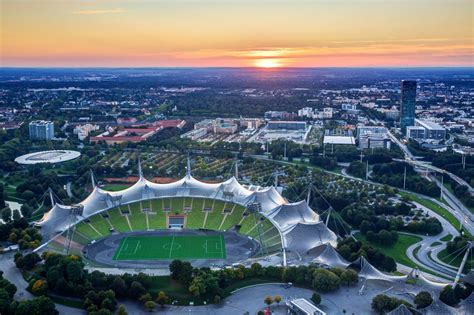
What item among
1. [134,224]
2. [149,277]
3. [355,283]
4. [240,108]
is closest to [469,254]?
[355,283]

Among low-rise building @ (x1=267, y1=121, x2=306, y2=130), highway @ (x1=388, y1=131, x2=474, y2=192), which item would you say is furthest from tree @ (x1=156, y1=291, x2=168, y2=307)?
low-rise building @ (x1=267, y1=121, x2=306, y2=130)

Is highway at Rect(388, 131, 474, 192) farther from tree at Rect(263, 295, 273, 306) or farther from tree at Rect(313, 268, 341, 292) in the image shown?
tree at Rect(263, 295, 273, 306)

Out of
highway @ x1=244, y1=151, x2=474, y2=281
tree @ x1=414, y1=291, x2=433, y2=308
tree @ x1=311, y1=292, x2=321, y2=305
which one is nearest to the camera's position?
tree @ x1=414, y1=291, x2=433, y2=308

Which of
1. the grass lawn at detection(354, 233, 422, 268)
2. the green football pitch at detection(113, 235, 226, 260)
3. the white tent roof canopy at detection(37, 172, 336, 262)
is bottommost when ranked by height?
the grass lawn at detection(354, 233, 422, 268)

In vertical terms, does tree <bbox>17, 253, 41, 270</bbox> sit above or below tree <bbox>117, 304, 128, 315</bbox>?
above

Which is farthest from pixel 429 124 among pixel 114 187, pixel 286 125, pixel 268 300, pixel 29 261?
pixel 29 261

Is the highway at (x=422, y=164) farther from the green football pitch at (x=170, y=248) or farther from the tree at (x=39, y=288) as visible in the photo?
the tree at (x=39, y=288)

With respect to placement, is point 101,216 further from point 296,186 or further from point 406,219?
point 406,219
